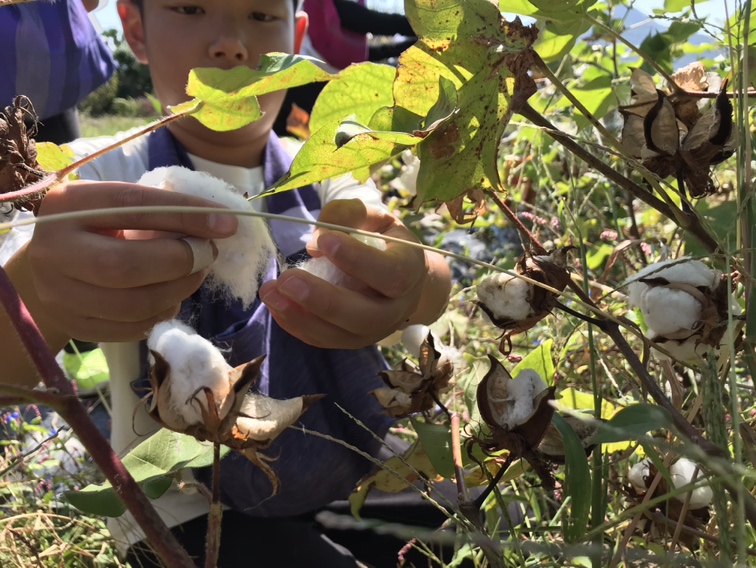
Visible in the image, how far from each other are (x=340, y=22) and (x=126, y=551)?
1481mm

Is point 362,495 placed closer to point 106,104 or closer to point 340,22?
point 340,22

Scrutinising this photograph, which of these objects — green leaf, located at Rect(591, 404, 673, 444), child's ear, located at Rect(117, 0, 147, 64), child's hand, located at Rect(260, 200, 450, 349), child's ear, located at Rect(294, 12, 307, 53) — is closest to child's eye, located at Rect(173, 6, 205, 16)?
child's ear, located at Rect(117, 0, 147, 64)

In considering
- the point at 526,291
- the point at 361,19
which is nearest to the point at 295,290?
the point at 526,291

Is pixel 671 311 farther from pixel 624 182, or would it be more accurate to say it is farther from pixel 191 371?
pixel 191 371

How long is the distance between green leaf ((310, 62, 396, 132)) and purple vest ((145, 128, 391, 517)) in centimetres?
35

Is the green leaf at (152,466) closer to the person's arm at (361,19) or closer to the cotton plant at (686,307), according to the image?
the cotton plant at (686,307)

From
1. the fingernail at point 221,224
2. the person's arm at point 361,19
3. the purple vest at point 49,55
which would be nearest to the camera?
the fingernail at point 221,224

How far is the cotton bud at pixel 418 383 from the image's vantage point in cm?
39

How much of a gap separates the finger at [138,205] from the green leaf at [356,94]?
0.22ft

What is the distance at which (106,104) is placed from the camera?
6715mm

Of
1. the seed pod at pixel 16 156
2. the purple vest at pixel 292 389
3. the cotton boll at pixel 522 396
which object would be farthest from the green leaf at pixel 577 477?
the purple vest at pixel 292 389

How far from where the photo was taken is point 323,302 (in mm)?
394

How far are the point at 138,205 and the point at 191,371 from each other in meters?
0.11

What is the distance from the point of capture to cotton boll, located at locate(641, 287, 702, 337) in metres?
0.32
